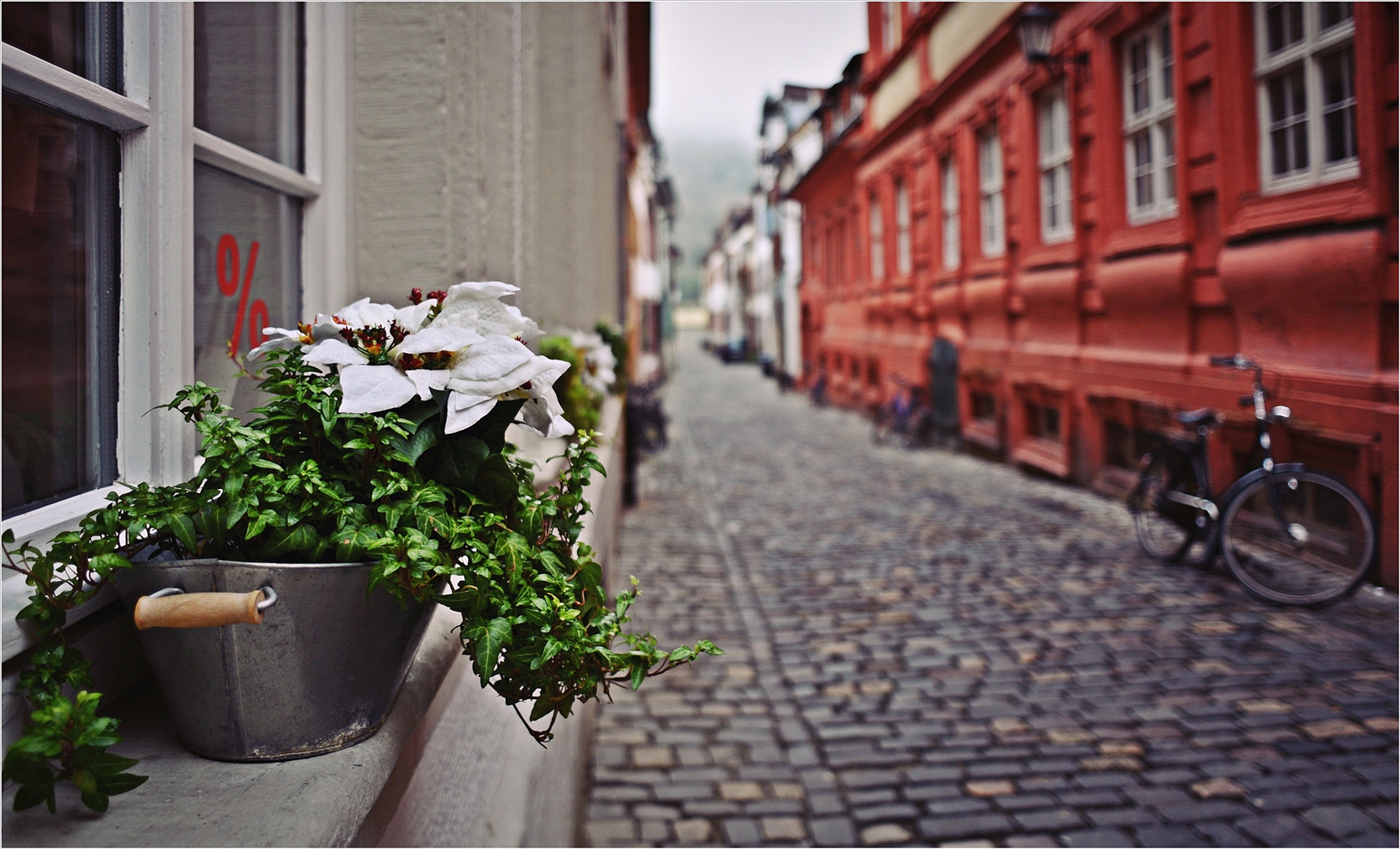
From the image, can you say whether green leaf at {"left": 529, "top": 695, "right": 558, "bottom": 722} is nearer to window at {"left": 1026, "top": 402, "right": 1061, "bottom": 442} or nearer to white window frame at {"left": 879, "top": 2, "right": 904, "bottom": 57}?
window at {"left": 1026, "top": 402, "right": 1061, "bottom": 442}

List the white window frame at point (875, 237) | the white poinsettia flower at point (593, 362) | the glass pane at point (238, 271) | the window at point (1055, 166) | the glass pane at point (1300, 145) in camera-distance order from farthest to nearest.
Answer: the white window frame at point (875, 237) → the window at point (1055, 166) → the glass pane at point (1300, 145) → the white poinsettia flower at point (593, 362) → the glass pane at point (238, 271)

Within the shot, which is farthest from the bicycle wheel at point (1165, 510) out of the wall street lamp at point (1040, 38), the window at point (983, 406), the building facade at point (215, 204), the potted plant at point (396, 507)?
the potted plant at point (396, 507)

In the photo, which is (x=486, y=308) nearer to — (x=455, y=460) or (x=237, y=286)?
(x=455, y=460)

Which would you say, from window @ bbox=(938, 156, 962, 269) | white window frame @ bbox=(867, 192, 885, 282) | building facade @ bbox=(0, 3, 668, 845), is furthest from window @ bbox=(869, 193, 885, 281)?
building facade @ bbox=(0, 3, 668, 845)

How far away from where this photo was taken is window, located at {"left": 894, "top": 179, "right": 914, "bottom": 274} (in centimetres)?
1653

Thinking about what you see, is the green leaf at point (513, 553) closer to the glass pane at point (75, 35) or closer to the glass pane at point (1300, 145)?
the glass pane at point (75, 35)

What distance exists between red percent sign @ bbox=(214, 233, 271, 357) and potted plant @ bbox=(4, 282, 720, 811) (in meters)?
0.57

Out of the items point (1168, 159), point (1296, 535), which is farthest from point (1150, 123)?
point (1296, 535)

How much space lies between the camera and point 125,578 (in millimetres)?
1070

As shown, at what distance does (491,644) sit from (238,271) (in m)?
1.09

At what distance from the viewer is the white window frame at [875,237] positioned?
18500 millimetres

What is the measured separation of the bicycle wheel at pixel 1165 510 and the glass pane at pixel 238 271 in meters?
5.71

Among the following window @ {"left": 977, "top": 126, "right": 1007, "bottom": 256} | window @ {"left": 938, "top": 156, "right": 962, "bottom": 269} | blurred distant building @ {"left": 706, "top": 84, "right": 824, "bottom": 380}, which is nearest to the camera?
window @ {"left": 977, "top": 126, "right": 1007, "bottom": 256}

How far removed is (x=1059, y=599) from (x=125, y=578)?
533 centimetres
